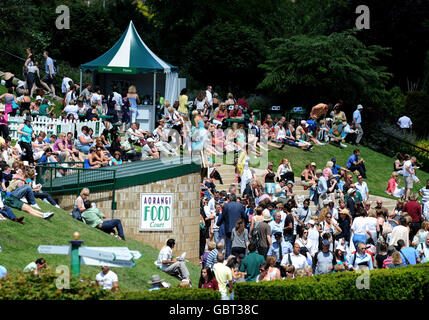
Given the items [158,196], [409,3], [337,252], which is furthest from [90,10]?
→ [337,252]

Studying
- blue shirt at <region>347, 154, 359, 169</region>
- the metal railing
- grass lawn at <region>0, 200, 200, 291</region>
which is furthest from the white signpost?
blue shirt at <region>347, 154, 359, 169</region>

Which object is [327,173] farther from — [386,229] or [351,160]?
[386,229]

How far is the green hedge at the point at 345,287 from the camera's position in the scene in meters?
13.8

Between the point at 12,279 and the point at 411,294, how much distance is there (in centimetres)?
795

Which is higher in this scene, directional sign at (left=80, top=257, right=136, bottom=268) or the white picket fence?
the white picket fence

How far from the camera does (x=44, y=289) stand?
11.0m

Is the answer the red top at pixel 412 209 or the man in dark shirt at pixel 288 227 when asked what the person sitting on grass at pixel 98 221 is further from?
the red top at pixel 412 209

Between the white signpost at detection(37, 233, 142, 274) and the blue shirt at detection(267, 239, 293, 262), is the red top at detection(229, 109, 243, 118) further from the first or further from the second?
the white signpost at detection(37, 233, 142, 274)

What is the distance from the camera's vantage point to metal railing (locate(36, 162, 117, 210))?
19.0m

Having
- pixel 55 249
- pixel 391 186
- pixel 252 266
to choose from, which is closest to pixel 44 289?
pixel 55 249

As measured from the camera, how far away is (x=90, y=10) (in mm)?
46625

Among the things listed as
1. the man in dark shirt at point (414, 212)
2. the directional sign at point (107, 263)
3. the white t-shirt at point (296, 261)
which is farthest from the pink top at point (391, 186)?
the directional sign at point (107, 263)

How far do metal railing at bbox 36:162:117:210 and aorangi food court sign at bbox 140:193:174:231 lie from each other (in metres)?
0.72
